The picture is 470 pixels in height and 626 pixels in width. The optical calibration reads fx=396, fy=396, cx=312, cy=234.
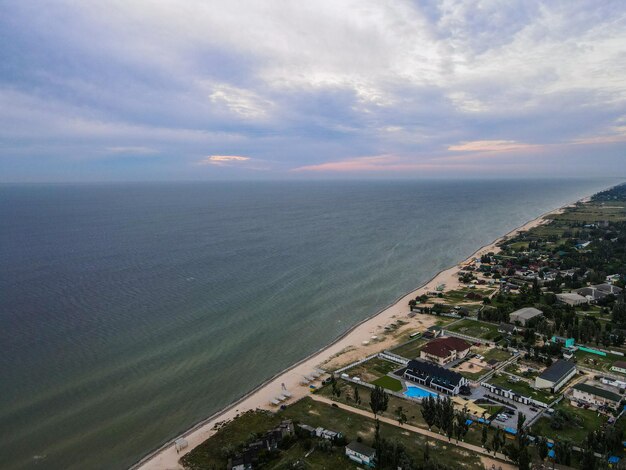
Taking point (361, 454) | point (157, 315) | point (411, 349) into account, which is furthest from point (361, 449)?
point (157, 315)

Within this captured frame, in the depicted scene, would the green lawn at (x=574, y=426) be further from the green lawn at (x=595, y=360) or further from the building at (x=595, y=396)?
the green lawn at (x=595, y=360)

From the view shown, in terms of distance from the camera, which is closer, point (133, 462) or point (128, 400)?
point (133, 462)

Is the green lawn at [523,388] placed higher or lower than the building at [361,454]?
lower

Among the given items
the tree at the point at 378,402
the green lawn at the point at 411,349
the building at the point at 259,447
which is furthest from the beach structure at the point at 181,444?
the green lawn at the point at 411,349

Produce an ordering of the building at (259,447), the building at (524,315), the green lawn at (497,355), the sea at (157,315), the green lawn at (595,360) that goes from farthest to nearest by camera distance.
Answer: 1. the building at (524,315)
2. the green lawn at (497,355)
3. the green lawn at (595,360)
4. the sea at (157,315)
5. the building at (259,447)

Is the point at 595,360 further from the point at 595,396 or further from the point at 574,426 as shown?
the point at 574,426

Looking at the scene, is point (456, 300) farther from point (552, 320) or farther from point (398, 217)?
point (398, 217)

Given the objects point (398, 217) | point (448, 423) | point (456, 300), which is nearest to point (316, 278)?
point (456, 300)
